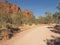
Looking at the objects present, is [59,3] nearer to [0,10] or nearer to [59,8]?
[59,8]

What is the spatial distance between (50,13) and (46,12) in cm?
246

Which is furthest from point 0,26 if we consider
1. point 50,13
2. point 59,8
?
point 50,13

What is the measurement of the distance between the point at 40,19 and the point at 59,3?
78.4 meters

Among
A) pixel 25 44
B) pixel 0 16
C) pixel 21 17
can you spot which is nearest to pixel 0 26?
pixel 0 16

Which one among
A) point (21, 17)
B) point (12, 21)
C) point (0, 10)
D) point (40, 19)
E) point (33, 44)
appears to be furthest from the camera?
point (40, 19)

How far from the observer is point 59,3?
34.1 m

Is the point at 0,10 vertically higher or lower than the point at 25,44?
higher

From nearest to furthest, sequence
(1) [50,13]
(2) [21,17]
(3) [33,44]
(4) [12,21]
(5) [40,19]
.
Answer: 1. (3) [33,44]
2. (4) [12,21]
3. (2) [21,17]
4. (1) [50,13]
5. (5) [40,19]

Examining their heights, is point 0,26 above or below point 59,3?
below

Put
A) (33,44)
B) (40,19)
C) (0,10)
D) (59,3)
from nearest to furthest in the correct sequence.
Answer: (33,44) < (0,10) < (59,3) < (40,19)

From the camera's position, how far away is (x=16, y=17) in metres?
65.2

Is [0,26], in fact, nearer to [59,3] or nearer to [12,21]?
[59,3]

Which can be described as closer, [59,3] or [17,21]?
[59,3]

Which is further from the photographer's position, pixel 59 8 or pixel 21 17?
pixel 21 17
